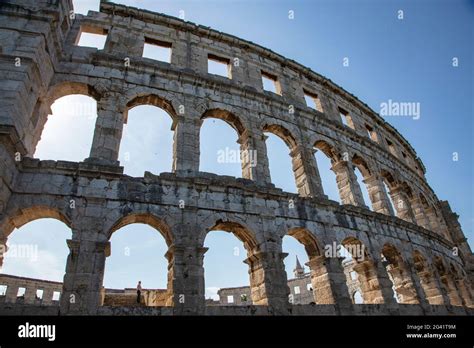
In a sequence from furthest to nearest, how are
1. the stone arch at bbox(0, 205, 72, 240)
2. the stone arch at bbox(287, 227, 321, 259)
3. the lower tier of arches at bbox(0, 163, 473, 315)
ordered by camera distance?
the stone arch at bbox(287, 227, 321, 259)
the lower tier of arches at bbox(0, 163, 473, 315)
the stone arch at bbox(0, 205, 72, 240)

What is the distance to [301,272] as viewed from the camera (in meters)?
36.9

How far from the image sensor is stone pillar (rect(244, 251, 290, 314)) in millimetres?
7449

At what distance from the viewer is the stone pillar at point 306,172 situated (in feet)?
33.7

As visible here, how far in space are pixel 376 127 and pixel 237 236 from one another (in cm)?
1271

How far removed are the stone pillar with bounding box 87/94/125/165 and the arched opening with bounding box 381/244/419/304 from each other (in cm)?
921

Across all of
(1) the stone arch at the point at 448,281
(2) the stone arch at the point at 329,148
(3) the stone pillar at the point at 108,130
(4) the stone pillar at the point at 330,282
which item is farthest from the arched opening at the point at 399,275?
(3) the stone pillar at the point at 108,130

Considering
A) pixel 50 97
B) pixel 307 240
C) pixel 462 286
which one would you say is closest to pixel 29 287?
pixel 50 97

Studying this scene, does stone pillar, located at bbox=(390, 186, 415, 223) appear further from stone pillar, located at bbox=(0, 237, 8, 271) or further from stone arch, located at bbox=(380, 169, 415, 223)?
stone pillar, located at bbox=(0, 237, 8, 271)

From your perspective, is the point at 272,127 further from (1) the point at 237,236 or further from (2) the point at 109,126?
(2) the point at 109,126

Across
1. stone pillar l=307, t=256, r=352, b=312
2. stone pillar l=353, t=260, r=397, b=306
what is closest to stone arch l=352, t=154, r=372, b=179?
stone pillar l=353, t=260, r=397, b=306

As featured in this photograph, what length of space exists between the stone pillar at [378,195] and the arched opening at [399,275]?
1819mm


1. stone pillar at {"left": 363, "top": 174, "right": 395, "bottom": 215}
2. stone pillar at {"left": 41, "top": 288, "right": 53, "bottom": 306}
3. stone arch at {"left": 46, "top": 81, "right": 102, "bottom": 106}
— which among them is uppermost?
stone arch at {"left": 46, "top": 81, "right": 102, "bottom": 106}
